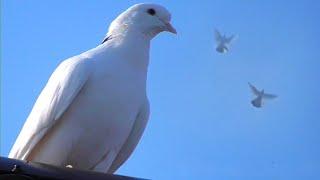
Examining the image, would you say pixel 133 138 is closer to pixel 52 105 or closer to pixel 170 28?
pixel 52 105

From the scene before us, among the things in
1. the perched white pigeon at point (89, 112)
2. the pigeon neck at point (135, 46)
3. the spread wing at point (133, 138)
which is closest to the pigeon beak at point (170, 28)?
the pigeon neck at point (135, 46)

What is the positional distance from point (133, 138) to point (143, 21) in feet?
4.98

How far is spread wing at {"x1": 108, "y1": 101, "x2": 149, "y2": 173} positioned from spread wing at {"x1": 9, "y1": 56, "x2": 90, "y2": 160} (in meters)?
0.90

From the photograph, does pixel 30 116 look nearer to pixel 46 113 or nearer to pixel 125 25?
pixel 46 113

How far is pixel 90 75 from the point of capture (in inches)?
232

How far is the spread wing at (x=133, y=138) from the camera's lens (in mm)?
6375

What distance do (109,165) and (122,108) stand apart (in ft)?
2.31

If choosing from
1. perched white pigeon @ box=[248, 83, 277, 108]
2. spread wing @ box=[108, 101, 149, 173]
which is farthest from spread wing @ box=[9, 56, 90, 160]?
perched white pigeon @ box=[248, 83, 277, 108]

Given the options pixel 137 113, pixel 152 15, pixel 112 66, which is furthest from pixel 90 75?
pixel 152 15

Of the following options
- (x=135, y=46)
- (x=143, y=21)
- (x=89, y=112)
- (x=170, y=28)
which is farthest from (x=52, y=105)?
(x=170, y=28)

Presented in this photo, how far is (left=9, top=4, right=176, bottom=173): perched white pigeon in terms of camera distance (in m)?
5.62

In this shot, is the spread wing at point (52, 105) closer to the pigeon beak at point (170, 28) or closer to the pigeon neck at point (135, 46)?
the pigeon neck at point (135, 46)

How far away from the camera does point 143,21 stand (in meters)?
6.93

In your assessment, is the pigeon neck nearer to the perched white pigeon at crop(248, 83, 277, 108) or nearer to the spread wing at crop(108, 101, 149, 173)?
the spread wing at crop(108, 101, 149, 173)
